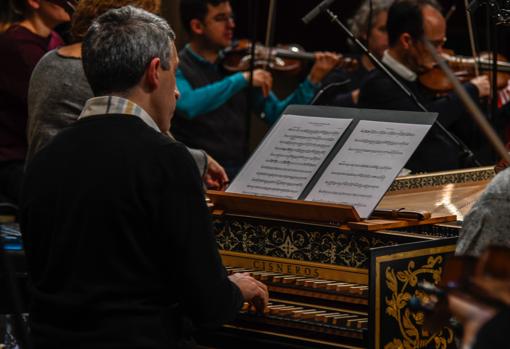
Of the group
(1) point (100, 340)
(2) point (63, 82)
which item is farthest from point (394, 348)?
(2) point (63, 82)

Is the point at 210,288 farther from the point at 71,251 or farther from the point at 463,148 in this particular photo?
the point at 463,148

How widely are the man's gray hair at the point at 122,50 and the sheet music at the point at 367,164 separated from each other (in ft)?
2.58

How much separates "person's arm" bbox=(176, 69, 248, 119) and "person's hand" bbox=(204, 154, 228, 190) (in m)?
1.34

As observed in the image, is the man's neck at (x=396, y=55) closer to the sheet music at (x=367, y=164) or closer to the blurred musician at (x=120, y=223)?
the sheet music at (x=367, y=164)

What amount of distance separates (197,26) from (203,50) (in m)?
0.14

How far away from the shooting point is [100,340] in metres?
2.42

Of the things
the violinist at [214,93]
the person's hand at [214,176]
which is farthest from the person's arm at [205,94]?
the person's hand at [214,176]

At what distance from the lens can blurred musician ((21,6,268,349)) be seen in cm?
240

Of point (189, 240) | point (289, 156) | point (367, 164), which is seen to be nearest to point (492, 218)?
point (189, 240)

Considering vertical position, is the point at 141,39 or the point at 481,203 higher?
the point at 141,39

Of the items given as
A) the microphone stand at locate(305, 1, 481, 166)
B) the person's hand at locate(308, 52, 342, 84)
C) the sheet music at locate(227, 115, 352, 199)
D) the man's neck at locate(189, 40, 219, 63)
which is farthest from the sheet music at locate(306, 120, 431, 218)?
the person's hand at locate(308, 52, 342, 84)

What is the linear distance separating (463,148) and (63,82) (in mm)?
1769

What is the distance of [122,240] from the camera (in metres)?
2.41

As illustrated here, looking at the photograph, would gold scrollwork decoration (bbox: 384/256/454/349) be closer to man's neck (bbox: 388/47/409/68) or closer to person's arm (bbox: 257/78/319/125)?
man's neck (bbox: 388/47/409/68)
